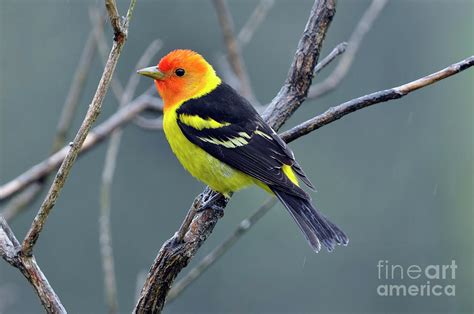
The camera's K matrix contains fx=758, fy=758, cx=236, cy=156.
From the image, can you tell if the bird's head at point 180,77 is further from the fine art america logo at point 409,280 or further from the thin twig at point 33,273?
the thin twig at point 33,273

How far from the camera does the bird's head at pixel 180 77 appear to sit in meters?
4.48

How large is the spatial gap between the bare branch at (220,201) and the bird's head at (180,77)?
550 millimetres

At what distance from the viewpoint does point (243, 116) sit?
416 centimetres

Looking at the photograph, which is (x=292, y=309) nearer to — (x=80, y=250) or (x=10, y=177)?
(x=80, y=250)

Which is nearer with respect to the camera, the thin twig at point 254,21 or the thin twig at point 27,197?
the thin twig at point 27,197

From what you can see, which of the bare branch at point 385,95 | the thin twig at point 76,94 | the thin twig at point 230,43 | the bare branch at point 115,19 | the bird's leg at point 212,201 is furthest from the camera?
the thin twig at point 230,43

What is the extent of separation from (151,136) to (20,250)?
8.99 m

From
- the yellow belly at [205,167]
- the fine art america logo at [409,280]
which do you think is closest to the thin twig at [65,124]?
the yellow belly at [205,167]

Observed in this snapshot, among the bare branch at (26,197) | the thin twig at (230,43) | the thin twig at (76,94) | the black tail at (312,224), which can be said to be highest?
the thin twig at (230,43)

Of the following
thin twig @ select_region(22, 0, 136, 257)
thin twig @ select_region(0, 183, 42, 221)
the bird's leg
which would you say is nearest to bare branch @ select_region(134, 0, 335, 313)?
the bird's leg

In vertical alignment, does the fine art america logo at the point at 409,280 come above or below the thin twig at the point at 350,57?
below

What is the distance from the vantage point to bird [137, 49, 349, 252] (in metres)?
3.91

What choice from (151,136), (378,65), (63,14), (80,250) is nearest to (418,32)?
(378,65)

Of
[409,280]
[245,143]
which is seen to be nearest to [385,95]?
[245,143]
